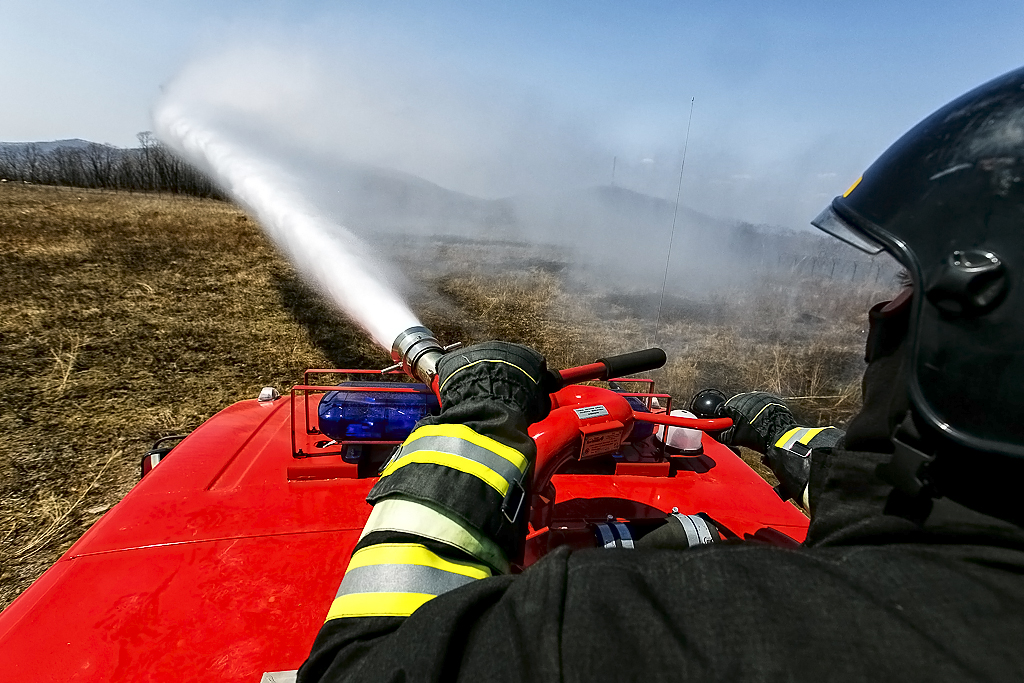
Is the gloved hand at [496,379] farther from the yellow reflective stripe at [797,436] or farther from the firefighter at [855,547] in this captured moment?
the yellow reflective stripe at [797,436]

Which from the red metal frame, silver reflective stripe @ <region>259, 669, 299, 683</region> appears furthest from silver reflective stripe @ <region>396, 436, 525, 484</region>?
silver reflective stripe @ <region>259, 669, 299, 683</region>

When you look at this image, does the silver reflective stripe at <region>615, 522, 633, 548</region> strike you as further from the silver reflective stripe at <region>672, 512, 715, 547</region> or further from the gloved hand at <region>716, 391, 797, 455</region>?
the gloved hand at <region>716, 391, 797, 455</region>

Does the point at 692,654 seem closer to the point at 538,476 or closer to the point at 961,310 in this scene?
the point at 961,310

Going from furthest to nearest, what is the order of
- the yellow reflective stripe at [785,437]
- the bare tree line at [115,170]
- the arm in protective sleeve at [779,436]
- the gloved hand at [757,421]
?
1. the bare tree line at [115,170]
2. the gloved hand at [757,421]
3. the yellow reflective stripe at [785,437]
4. the arm in protective sleeve at [779,436]

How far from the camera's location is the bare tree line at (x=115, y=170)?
64.7ft

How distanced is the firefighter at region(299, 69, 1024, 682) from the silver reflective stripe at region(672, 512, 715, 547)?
0.39m

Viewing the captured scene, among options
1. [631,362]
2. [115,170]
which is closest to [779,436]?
[631,362]

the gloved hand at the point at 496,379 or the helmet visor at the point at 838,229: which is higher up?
the helmet visor at the point at 838,229

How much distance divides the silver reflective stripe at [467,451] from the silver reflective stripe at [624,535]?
529mm

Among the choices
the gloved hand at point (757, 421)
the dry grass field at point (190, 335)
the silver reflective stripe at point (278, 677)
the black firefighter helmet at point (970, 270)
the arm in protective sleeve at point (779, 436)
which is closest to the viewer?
the black firefighter helmet at point (970, 270)

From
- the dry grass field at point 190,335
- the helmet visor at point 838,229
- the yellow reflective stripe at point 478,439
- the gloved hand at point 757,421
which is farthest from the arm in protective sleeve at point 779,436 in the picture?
the dry grass field at point 190,335

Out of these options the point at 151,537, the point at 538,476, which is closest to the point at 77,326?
the point at 151,537

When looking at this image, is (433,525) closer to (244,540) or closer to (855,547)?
(855,547)

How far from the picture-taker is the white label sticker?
2.01 meters
